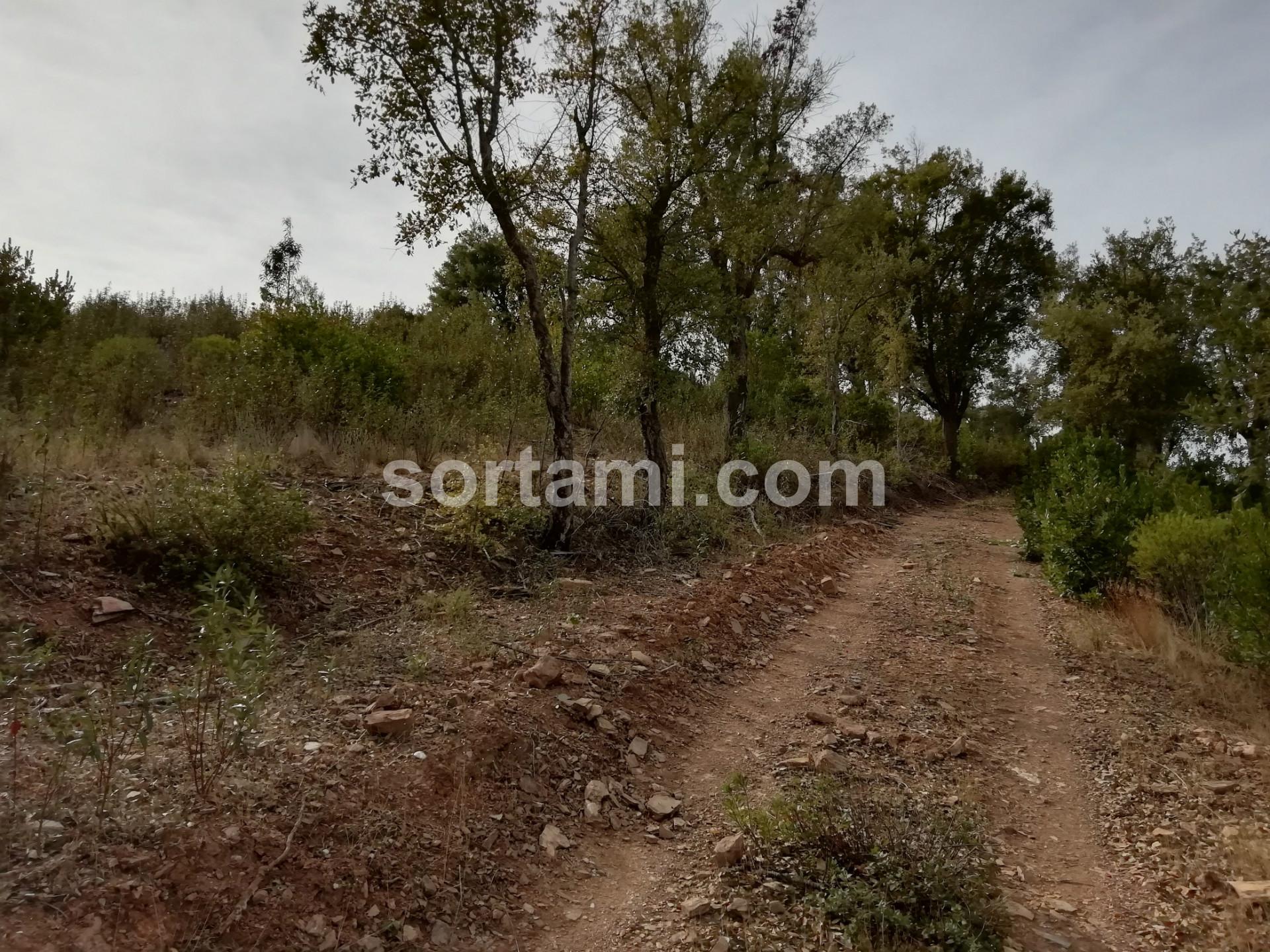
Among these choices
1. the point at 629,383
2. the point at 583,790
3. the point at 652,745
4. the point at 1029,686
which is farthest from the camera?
the point at 629,383

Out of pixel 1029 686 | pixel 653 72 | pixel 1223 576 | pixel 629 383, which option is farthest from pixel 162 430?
pixel 1223 576

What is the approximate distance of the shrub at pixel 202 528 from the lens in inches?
208

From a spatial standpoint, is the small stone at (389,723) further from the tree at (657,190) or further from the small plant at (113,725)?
the tree at (657,190)

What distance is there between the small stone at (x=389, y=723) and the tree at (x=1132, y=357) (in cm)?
1875

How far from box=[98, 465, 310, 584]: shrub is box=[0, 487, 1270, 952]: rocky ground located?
311 mm

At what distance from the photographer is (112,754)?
282 centimetres

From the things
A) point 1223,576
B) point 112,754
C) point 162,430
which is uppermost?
point 162,430

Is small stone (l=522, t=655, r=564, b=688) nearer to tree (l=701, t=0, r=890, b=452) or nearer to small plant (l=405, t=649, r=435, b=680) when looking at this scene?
small plant (l=405, t=649, r=435, b=680)

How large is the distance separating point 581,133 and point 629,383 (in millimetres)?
3259

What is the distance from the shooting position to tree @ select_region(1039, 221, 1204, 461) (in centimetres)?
1841

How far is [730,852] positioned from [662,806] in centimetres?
62

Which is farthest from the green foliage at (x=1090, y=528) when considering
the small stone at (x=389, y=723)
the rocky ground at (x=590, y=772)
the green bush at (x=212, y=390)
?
the green bush at (x=212, y=390)

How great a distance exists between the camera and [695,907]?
10.3ft

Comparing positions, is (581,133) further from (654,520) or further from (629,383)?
(654,520)
